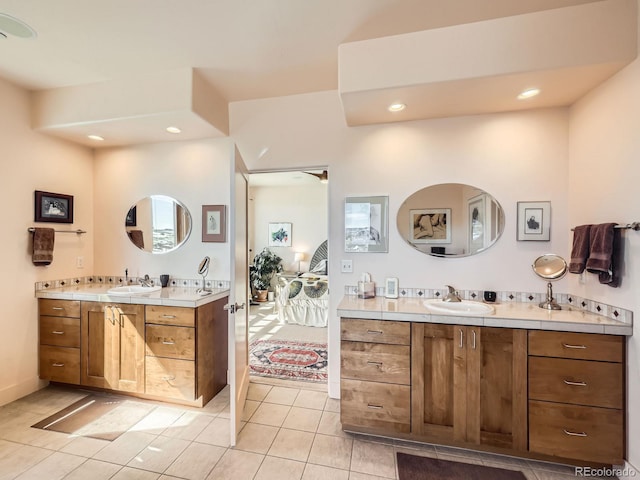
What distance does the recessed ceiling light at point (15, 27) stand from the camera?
5.80 ft

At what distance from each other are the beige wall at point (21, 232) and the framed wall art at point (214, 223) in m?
1.42

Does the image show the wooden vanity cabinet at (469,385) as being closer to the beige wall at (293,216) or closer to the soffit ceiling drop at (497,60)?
the soffit ceiling drop at (497,60)

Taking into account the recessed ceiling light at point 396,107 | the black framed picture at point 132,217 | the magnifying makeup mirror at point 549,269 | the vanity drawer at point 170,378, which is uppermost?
the recessed ceiling light at point 396,107

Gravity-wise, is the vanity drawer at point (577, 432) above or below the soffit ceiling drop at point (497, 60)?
below

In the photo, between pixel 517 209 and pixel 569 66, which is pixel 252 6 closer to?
pixel 569 66

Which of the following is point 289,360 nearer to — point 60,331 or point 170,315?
point 170,315

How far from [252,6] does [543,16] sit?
5.59ft

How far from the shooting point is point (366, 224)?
2568 millimetres

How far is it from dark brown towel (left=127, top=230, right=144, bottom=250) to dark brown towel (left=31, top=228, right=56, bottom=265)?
0.63m

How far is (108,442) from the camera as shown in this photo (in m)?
2.00

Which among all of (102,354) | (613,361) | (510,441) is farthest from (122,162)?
(613,361)

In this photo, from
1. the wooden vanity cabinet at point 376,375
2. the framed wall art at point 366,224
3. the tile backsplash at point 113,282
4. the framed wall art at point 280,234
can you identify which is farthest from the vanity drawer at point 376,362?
the framed wall art at point 280,234

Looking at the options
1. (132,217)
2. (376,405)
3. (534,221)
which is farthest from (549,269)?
Result: (132,217)

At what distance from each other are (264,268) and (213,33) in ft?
16.4
